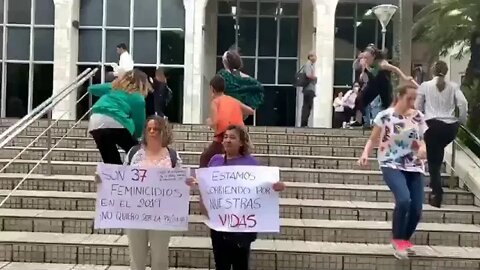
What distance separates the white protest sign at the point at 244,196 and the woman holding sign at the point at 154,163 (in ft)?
1.42

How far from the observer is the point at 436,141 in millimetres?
9117

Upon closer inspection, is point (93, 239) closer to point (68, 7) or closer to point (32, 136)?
point (32, 136)

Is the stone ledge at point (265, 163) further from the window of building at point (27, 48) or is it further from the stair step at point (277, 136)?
the window of building at point (27, 48)

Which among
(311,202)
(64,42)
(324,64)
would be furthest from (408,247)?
(64,42)

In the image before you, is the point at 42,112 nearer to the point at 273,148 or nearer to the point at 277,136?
the point at 273,148

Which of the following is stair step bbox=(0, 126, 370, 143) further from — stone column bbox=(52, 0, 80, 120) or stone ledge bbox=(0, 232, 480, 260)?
stone column bbox=(52, 0, 80, 120)

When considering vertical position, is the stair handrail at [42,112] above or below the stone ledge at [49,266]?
above

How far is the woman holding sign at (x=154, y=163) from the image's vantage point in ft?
19.4

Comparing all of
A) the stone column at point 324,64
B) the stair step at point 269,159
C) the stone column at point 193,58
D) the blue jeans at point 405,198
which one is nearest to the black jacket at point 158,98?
the stair step at point 269,159

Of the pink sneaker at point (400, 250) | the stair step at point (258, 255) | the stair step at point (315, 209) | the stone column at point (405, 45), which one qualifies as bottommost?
the stair step at point (258, 255)

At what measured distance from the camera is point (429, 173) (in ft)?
30.6

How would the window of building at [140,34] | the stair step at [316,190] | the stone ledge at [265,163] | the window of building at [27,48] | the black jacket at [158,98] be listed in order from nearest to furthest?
the stair step at [316,190], the stone ledge at [265,163], the black jacket at [158,98], the window of building at [140,34], the window of building at [27,48]

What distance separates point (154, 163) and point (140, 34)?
20.3 m

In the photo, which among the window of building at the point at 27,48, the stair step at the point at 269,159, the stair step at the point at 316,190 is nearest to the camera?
the stair step at the point at 316,190
